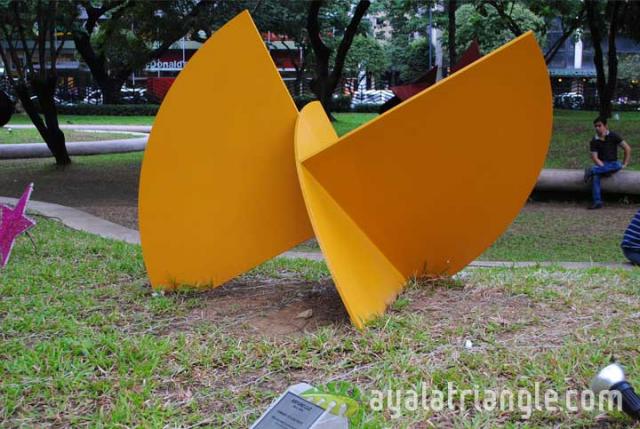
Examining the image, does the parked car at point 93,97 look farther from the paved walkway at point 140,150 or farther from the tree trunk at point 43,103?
the tree trunk at point 43,103

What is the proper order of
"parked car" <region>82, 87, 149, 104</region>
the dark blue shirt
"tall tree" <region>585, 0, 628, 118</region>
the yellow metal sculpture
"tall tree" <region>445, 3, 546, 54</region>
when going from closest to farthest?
the yellow metal sculpture < the dark blue shirt < "tall tree" <region>585, 0, 628, 118</region> < "tall tree" <region>445, 3, 546, 54</region> < "parked car" <region>82, 87, 149, 104</region>

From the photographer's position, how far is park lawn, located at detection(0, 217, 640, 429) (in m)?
3.60

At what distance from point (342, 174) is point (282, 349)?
4.26 feet

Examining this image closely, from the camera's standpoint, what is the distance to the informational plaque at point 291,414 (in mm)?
2672

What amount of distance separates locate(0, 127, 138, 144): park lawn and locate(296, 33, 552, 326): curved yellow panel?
19871mm

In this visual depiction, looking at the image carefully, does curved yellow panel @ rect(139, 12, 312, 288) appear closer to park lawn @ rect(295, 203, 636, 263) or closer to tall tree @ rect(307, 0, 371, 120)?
park lawn @ rect(295, 203, 636, 263)

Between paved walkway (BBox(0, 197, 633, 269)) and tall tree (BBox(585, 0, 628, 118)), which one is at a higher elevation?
tall tree (BBox(585, 0, 628, 118))

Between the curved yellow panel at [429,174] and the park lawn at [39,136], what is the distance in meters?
19.9

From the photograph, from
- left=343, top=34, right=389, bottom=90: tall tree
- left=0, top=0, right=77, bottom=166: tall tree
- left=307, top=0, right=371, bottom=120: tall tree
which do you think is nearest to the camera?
left=0, top=0, right=77, bottom=166: tall tree

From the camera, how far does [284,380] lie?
3.91 m

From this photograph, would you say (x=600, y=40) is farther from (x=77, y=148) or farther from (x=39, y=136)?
(x=39, y=136)

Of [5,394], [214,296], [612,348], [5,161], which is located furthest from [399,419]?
[5,161]

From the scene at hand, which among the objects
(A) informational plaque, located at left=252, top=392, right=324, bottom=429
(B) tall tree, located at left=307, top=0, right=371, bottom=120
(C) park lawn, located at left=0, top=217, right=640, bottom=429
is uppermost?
(B) tall tree, located at left=307, top=0, right=371, bottom=120

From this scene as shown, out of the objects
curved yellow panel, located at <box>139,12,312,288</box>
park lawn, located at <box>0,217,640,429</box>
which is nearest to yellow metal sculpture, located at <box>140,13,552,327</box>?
curved yellow panel, located at <box>139,12,312,288</box>
